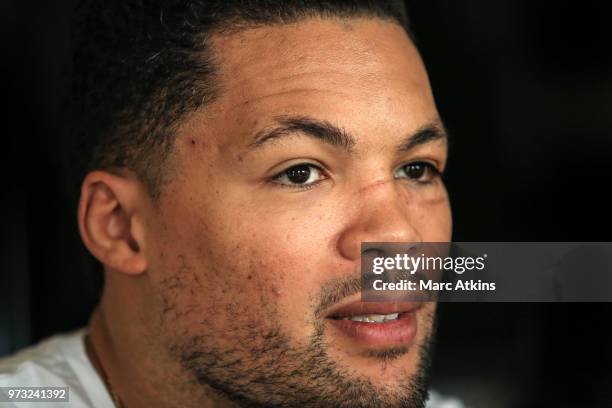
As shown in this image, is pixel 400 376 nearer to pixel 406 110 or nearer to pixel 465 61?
pixel 406 110

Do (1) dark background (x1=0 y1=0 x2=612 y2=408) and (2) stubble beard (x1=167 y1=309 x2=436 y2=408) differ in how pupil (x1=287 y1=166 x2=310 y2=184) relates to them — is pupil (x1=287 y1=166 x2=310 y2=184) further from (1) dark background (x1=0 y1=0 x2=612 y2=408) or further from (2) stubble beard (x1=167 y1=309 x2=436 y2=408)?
(1) dark background (x1=0 y1=0 x2=612 y2=408)

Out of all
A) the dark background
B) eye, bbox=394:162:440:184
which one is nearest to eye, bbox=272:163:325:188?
eye, bbox=394:162:440:184

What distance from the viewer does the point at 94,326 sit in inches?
55.3

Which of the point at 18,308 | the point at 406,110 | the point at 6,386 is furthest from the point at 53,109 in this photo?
the point at 406,110

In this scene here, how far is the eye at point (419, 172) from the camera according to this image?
4.10 ft

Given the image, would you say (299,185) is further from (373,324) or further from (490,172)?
(490,172)

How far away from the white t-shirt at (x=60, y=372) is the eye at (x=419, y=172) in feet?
2.20

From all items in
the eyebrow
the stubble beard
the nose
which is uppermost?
the eyebrow

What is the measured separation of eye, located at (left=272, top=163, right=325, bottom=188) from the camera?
1.14 meters

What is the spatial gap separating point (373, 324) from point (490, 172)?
638 mm

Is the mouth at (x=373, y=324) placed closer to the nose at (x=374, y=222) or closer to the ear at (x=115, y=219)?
the nose at (x=374, y=222)

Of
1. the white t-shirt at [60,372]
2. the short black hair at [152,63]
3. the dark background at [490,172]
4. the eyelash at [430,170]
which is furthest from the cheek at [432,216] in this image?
the white t-shirt at [60,372]

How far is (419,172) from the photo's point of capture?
4.22ft

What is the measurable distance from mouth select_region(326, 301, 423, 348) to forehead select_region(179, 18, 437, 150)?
0.28 metres
